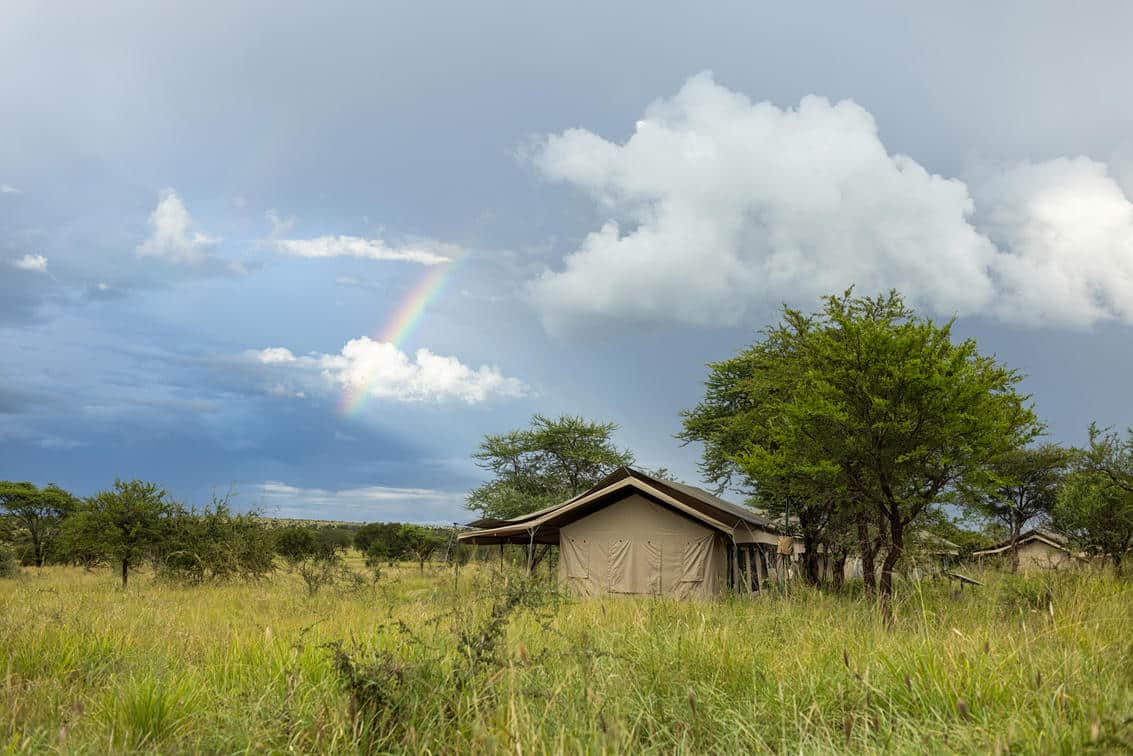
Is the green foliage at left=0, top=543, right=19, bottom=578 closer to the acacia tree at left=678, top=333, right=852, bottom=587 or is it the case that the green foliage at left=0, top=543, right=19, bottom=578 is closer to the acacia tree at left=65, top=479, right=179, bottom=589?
the acacia tree at left=65, top=479, right=179, bottom=589

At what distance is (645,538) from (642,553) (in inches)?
20.2

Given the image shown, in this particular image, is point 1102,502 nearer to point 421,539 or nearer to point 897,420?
point 897,420

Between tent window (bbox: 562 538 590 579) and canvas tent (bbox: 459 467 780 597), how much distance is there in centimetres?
4

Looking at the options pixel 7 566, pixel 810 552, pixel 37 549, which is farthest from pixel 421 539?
pixel 810 552

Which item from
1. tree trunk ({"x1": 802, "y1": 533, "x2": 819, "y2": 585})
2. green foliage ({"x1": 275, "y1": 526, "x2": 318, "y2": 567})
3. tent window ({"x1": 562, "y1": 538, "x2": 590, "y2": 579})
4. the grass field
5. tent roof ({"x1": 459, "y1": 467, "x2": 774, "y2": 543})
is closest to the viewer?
the grass field

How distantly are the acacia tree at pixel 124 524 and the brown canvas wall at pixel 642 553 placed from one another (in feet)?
54.7

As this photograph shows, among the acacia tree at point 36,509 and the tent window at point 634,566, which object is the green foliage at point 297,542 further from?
the tent window at point 634,566

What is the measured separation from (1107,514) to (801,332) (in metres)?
16.9

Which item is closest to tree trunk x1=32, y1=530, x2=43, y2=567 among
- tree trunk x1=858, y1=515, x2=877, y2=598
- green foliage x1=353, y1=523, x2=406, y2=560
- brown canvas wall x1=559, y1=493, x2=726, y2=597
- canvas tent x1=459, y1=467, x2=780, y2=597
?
green foliage x1=353, y1=523, x2=406, y2=560

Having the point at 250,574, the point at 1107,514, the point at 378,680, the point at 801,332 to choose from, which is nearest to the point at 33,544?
the point at 250,574

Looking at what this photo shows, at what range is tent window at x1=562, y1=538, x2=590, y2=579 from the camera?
991 inches

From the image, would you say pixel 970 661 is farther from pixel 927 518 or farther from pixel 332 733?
pixel 927 518

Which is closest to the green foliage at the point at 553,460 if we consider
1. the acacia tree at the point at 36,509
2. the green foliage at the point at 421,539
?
the green foliage at the point at 421,539

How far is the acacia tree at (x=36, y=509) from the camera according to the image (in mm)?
49656
